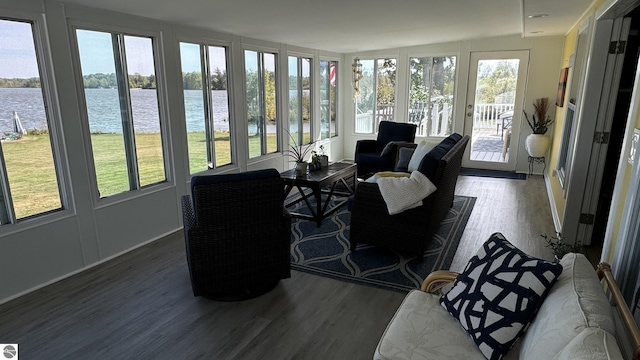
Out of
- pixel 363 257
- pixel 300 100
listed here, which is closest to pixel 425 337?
pixel 363 257

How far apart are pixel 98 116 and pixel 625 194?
3.78 metres

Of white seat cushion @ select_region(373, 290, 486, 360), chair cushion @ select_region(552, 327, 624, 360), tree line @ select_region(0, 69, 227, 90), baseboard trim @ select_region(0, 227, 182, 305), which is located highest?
tree line @ select_region(0, 69, 227, 90)

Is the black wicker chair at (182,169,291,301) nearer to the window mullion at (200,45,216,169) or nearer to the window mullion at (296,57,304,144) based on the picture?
the window mullion at (200,45,216,169)

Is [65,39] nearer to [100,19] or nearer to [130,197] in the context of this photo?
[100,19]

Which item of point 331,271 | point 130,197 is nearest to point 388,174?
point 331,271

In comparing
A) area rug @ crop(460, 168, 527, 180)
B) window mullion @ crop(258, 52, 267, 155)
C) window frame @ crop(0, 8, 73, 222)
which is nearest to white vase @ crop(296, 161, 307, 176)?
window mullion @ crop(258, 52, 267, 155)

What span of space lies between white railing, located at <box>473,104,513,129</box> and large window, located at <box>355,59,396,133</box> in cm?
149

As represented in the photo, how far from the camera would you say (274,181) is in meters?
2.61

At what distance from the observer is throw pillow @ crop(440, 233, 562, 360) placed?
1.50 m

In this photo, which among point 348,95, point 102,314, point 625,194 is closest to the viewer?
point 625,194

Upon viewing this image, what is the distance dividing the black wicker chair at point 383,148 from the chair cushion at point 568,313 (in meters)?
3.92

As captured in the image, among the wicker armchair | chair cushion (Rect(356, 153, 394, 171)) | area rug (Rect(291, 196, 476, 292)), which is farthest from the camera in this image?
chair cushion (Rect(356, 153, 394, 171))

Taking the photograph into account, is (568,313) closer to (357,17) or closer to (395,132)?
(357,17)

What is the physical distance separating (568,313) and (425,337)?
573 mm
